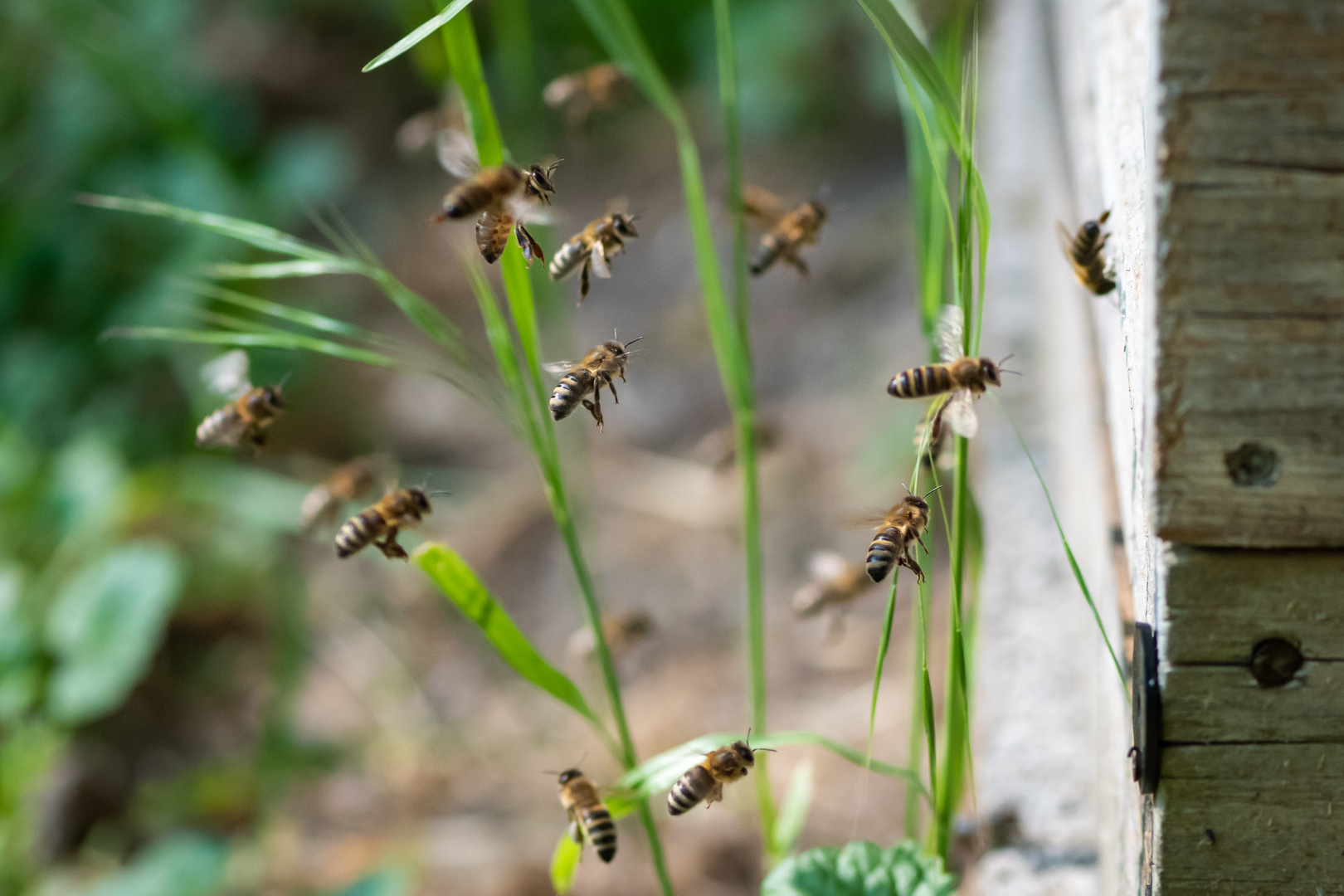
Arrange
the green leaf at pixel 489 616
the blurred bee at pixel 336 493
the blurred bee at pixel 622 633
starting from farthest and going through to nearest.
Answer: the blurred bee at pixel 622 633 → the blurred bee at pixel 336 493 → the green leaf at pixel 489 616

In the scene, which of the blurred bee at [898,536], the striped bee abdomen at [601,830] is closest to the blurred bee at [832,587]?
the blurred bee at [898,536]

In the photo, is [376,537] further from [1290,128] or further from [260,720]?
[260,720]

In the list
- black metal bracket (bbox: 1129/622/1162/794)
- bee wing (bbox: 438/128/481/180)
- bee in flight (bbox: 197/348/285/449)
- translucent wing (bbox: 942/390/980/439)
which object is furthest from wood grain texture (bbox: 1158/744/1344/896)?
bee in flight (bbox: 197/348/285/449)

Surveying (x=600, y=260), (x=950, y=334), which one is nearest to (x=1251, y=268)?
(x=950, y=334)

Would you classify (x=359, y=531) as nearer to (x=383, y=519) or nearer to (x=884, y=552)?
(x=383, y=519)

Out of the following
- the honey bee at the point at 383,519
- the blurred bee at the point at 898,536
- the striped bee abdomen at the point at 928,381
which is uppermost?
the striped bee abdomen at the point at 928,381

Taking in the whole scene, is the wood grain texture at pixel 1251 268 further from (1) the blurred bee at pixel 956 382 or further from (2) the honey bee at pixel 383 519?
(2) the honey bee at pixel 383 519

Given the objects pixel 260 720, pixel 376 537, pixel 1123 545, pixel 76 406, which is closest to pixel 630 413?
pixel 260 720
